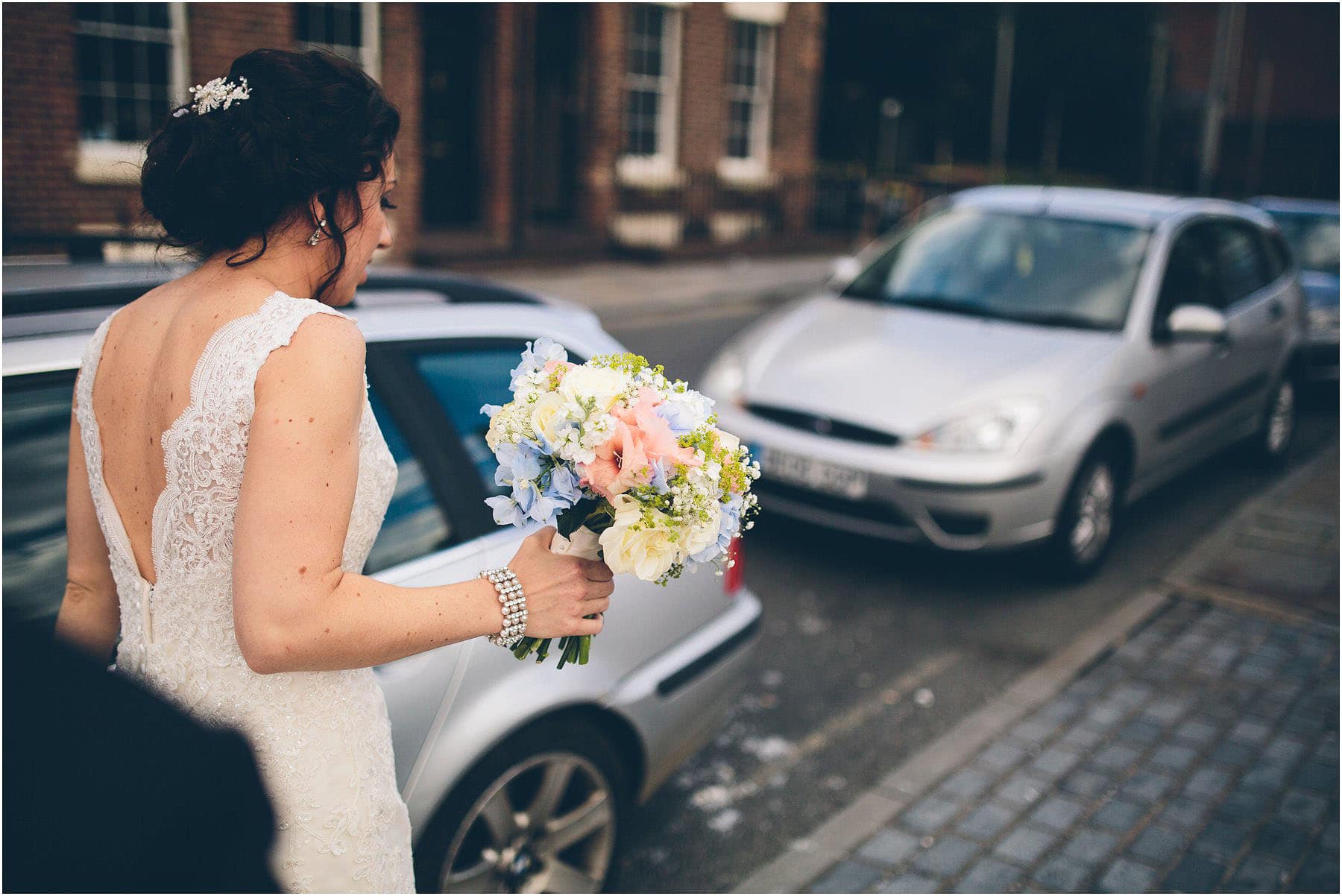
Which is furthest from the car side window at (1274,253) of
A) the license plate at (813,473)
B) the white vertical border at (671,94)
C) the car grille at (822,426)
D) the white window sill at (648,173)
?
the white vertical border at (671,94)

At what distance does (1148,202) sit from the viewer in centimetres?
662

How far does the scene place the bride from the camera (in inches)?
59.3

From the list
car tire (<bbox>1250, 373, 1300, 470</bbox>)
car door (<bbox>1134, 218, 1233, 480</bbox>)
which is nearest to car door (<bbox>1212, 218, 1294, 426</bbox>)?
car door (<bbox>1134, 218, 1233, 480</bbox>)

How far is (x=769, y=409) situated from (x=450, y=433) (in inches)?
120

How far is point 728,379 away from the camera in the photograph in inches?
230

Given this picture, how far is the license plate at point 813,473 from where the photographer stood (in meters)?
5.13

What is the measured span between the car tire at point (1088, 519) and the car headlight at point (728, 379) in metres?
1.65

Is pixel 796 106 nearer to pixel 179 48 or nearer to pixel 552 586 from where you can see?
pixel 179 48

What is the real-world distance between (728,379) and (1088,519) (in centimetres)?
189

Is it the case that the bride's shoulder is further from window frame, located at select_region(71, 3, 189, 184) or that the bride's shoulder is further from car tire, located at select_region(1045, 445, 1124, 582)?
window frame, located at select_region(71, 3, 189, 184)

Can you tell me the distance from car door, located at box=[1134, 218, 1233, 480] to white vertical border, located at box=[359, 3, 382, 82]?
9879mm

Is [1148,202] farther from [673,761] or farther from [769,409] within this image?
[673,761]

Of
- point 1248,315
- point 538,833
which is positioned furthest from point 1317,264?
point 538,833

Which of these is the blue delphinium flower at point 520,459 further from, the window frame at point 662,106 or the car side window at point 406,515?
the window frame at point 662,106
